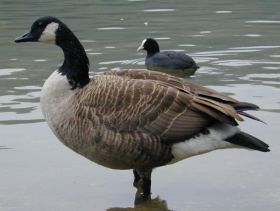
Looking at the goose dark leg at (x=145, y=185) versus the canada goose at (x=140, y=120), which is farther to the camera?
the goose dark leg at (x=145, y=185)

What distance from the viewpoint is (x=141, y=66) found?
13.0 metres

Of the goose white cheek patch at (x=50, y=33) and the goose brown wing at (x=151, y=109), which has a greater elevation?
the goose white cheek patch at (x=50, y=33)

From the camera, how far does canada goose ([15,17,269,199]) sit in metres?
5.91

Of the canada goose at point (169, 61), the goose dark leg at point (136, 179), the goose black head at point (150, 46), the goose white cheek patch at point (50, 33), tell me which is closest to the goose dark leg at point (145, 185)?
the goose dark leg at point (136, 179)

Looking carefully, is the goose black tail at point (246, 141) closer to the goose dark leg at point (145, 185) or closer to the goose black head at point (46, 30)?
the goose dark leg at point (145, 185)

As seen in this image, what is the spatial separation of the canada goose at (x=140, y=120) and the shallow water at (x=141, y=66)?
497 mm

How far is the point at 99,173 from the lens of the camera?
6984mm

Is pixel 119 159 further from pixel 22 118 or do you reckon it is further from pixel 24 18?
pixel 24 18

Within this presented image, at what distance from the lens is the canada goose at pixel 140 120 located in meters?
5.91

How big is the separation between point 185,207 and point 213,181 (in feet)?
2.14

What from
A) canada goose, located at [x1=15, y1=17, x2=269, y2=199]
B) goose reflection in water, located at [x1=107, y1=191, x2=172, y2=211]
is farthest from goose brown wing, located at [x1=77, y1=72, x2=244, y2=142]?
goose reflection in water, located at [x1=107, y1=191, x2=172, y2=211]

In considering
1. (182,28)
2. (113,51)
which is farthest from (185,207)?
(182,28)

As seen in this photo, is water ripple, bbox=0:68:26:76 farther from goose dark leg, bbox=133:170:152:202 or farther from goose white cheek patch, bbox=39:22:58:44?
goose dark leg, bbox=133:170:152:202

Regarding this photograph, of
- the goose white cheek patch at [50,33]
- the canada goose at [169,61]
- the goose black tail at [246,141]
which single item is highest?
the goose white cheek patch at [50,33]
